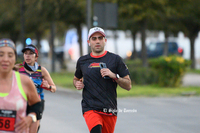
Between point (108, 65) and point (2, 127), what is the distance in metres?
1.88

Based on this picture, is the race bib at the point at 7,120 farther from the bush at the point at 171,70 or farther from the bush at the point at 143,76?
the bush at the point at 143,76

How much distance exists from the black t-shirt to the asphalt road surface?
124 inches

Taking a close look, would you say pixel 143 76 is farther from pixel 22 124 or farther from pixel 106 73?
pixel 22 124

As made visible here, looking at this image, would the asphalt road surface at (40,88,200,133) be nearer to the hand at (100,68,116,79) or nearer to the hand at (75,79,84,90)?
the hand at (75,79,84,90)

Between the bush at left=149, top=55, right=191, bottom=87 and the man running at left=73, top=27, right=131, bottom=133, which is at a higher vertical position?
the man running at left=73, top=27, right=131, bottom=133

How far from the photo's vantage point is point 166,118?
31.0ft

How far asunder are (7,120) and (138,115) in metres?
6.93

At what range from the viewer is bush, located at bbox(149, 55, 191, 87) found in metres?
16.2

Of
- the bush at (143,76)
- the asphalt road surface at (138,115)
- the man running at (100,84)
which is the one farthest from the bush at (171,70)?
the man running at (100,84)

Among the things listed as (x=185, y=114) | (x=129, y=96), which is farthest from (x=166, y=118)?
(x=129, y=96)

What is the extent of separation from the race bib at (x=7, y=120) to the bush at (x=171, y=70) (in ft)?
44.0

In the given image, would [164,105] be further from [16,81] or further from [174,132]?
[16,81]

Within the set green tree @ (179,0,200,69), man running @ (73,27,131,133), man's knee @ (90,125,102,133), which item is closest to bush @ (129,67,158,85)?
green tree @ (179,0,200,69)

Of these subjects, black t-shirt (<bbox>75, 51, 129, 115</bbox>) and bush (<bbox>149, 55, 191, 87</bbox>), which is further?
bush (<bbox>149, 55, 191, 87</bbox>)
